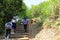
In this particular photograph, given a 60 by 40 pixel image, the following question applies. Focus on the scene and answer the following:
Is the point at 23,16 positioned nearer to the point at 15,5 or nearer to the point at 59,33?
the point at 15,5

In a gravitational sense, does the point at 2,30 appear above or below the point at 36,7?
below

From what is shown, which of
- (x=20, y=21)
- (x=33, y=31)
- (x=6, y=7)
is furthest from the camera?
(x=20, y=21)

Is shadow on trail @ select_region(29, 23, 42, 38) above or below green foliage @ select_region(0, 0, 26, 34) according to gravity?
below

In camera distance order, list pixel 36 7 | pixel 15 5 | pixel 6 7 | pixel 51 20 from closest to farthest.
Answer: pixel 51 20 < pixel 36 7 < pixel 6 7 < pixel 15 5

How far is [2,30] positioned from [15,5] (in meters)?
4.07

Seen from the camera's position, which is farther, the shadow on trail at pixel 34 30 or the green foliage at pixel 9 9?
the green foliage at pixel 9 9

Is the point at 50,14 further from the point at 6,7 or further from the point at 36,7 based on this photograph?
the point at 6,7

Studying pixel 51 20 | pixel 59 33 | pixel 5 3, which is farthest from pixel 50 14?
pixel 5 3

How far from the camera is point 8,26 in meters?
15.6

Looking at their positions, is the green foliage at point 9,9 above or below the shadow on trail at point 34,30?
above

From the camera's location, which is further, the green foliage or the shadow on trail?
the green foliage

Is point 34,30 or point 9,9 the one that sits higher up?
point 9,9

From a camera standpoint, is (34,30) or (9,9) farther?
(9,9)

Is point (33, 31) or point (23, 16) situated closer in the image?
point (33, 31)
